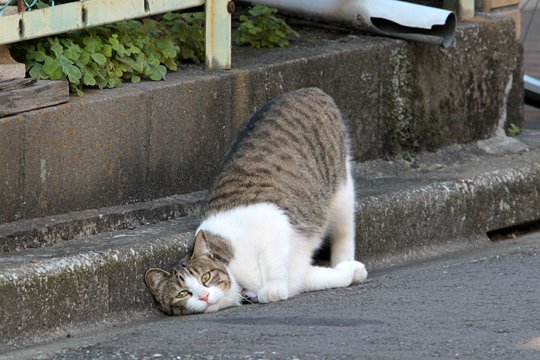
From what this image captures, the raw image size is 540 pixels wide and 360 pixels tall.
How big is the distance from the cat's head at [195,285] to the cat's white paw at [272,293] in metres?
0.12

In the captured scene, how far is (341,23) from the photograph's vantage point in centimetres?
696

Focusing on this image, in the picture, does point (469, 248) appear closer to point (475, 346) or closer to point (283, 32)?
point (283, 32)

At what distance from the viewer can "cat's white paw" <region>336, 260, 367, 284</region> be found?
17.2ft

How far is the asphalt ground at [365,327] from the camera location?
13.2 ft

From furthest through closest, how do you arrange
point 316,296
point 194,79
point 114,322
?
point 194,79 < point 316,296 < point 114,322

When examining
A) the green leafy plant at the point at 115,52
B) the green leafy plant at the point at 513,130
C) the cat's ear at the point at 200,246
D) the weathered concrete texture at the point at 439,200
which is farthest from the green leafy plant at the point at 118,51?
the green leafy plant at the point at 513,130

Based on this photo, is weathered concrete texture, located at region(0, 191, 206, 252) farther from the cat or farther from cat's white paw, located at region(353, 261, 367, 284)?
cat's white paw, located at region(353, 261, 367, 284)

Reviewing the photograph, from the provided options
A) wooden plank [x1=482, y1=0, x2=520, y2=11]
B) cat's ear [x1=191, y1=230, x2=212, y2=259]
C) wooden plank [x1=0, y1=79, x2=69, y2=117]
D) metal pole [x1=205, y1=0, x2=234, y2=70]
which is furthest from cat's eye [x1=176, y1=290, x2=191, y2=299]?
wooden plank [x1=482, y1=0, x2=520, y2=11]

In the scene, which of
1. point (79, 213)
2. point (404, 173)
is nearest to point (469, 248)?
point (404, 173)

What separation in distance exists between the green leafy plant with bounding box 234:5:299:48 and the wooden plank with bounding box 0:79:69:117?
173 centimetres

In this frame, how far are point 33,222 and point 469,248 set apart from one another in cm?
240

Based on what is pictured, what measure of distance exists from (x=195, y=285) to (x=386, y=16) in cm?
249

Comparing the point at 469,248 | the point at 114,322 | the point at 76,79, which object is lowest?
the point at 469,248

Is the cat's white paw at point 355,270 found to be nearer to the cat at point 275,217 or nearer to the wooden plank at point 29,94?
the cat at point 275,217
